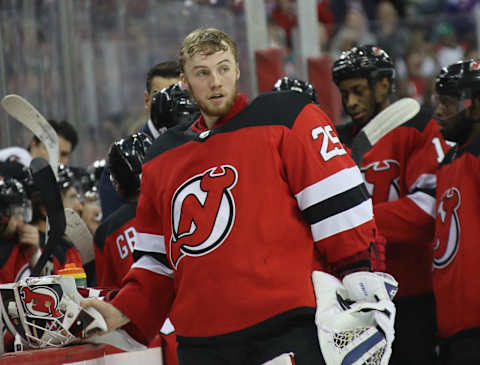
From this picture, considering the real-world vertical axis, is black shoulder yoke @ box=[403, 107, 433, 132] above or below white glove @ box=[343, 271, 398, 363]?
above

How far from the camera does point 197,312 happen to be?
2.59 metres

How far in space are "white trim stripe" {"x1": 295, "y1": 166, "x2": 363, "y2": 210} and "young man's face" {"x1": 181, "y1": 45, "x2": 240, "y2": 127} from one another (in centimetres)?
33

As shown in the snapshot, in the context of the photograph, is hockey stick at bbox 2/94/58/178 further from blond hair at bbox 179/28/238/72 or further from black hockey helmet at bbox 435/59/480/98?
black hockey helmet at bbox 435/59/480/98

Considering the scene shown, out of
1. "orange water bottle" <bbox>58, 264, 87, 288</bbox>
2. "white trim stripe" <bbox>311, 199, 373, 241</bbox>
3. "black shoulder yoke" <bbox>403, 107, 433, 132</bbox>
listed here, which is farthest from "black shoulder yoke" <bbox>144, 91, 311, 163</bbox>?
"black shoulder yoke" <bbox>403, 107, 433, 132</bbox>

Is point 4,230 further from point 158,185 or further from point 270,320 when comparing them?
point 270,320

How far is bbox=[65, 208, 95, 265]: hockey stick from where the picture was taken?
13.2 feet

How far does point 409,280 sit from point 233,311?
191 cm

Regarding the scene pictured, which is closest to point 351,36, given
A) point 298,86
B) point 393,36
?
point 393,36

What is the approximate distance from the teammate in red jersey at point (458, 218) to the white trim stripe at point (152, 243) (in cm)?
142

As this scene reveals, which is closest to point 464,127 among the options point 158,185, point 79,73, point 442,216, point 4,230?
point 442,216

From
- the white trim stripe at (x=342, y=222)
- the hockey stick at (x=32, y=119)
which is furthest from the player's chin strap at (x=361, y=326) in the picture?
the hockey stick at (x=32, y=119)

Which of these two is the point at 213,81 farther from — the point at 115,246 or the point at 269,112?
the point at 115,246

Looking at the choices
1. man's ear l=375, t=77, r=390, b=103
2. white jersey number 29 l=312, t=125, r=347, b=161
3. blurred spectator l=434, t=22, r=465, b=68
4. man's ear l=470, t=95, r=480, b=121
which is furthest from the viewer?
blurred spectator l=434, t=22, r=465, b=68

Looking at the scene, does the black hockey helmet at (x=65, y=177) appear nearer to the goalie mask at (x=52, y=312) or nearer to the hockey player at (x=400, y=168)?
the hockey player at (x=400, y=168)
